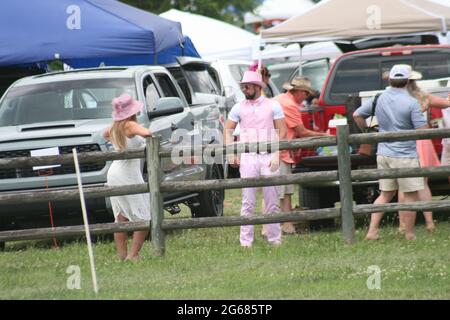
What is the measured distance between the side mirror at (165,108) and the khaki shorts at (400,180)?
2.64 metres

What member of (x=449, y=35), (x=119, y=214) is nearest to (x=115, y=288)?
(x=119, y=214)

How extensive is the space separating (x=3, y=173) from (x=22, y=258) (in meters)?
1.12

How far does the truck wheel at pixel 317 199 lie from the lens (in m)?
13.4

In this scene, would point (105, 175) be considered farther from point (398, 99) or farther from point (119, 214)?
point (398, 99)

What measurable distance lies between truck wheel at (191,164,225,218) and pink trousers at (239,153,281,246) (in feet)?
7.55

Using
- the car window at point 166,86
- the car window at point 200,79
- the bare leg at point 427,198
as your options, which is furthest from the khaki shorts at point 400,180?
the car window at point 200,79

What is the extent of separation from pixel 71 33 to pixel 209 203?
159 inches

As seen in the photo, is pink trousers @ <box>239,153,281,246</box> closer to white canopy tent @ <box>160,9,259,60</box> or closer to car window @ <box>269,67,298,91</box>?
car window @ <box>269,67,298,91</box>

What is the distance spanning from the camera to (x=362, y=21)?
1688cm

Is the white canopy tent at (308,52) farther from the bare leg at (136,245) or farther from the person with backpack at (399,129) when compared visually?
the bare leg at (136,245)

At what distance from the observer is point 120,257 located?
11094 mm

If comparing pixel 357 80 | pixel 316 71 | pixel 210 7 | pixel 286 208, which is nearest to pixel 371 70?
pixel 357 80

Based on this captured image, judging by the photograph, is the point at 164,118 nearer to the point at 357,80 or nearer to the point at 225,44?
the point at 357,80

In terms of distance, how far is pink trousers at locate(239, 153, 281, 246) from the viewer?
452 inches
